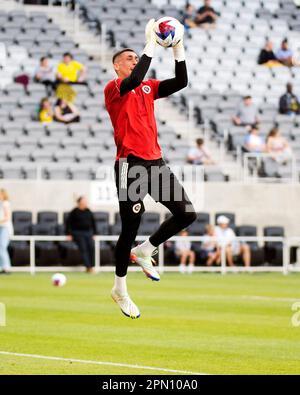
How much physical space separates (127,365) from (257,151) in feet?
69.2

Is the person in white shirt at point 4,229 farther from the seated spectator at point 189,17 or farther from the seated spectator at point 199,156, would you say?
the seated spectator at point 189,17

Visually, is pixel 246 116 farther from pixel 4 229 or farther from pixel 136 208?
pixel 136 208

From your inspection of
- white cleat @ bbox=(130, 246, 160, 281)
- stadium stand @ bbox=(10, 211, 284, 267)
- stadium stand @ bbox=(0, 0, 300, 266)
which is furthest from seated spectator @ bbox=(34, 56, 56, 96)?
white cleat @ bbox=(130, 246, 160, 281)

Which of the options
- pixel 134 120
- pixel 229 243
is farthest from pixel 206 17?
pixel 134 120

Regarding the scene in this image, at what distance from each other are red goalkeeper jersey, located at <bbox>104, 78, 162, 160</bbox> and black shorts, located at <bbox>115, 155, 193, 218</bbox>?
9 centimetres

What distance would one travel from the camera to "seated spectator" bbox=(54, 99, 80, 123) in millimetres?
32250

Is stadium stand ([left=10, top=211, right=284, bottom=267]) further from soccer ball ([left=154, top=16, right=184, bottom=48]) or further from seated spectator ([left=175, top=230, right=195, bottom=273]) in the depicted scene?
soccer ball ([left=154, top=16, right=184, bottom=48])

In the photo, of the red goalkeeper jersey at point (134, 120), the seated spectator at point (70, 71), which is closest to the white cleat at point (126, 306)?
the red goalkeeper jersey at point (134, 120)

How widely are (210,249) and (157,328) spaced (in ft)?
48.2

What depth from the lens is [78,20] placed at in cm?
3784

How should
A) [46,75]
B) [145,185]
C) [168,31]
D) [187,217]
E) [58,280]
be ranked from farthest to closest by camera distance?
1. [46,75]
2. [58,280]
3. [187,217]
4. [145,185]
5. [168,31]

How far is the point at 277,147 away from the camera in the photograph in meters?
31.9
